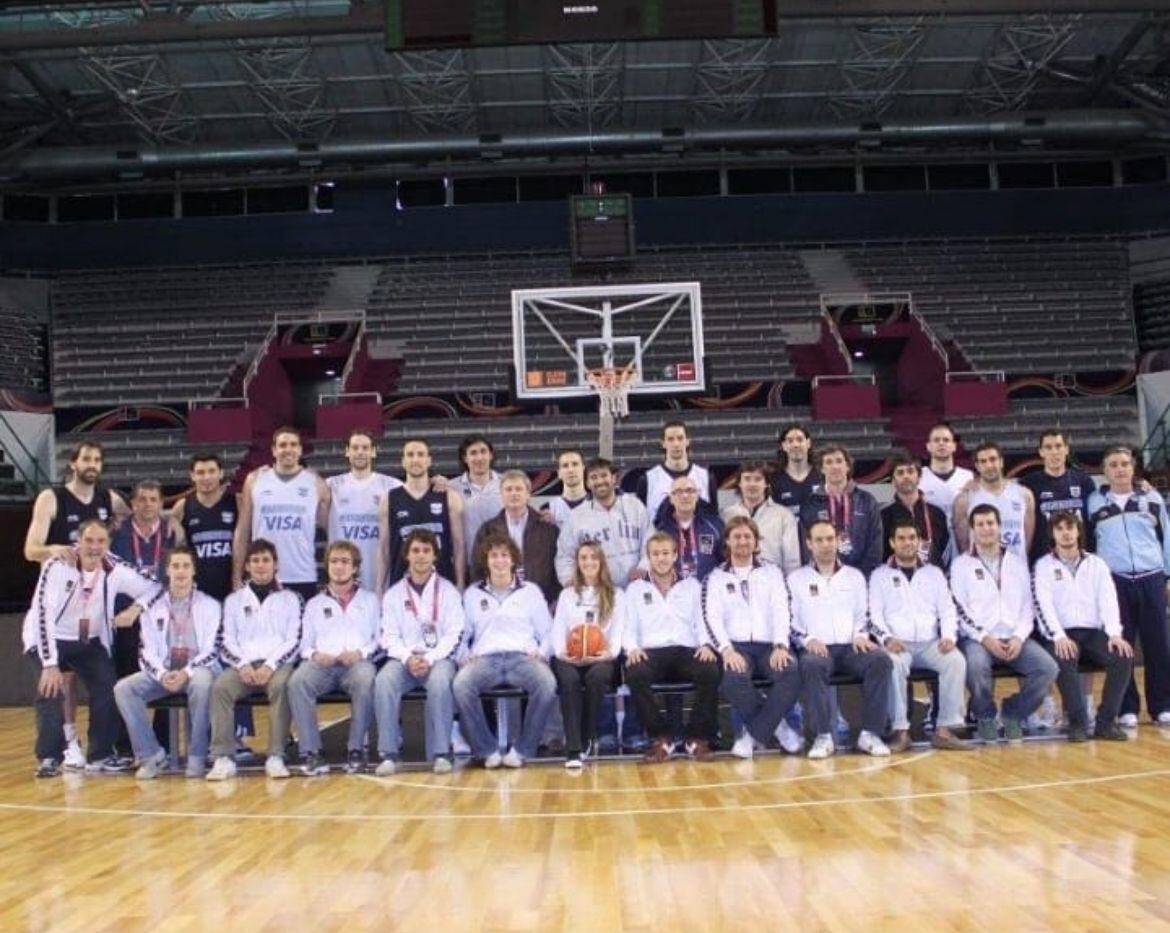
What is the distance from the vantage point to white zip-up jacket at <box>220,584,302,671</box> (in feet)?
24.5

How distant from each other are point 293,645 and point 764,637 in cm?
284

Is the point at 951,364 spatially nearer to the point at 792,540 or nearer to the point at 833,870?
the point at 792,540

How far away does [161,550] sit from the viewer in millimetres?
7996

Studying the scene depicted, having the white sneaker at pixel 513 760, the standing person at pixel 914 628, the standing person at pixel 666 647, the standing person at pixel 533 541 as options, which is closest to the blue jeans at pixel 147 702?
the white sneaker at pixel 513 760

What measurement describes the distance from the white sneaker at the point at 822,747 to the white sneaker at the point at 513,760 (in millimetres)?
1680

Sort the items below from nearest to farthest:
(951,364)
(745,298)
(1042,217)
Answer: (951,364) → (745,298) → (1042,217)

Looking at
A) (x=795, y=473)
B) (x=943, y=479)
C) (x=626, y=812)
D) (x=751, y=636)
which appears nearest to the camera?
(x=626, y=812)

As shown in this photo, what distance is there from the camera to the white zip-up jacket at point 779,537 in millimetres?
7926

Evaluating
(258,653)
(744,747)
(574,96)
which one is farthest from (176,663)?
(574,96)

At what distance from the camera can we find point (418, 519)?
311 inches

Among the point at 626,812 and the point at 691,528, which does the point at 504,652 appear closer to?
the point at 691,528

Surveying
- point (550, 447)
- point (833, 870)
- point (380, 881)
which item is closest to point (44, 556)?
point (380, 881)

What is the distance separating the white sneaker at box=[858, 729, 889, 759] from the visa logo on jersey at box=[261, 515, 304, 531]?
3755mm

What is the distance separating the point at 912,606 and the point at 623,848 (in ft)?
11.0
